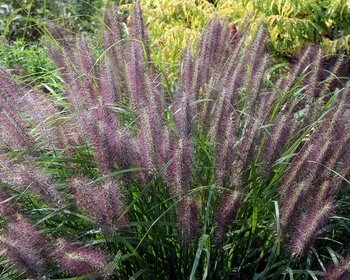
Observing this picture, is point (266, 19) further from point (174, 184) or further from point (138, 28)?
point (174, 184)

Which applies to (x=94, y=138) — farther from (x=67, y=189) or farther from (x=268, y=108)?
(x=268, y=108)

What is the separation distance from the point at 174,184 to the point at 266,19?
367 cm

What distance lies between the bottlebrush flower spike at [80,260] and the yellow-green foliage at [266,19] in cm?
365

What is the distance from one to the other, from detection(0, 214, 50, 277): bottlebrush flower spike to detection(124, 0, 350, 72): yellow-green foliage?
3.60m

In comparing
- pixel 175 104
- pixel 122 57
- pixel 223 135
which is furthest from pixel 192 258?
pixel 122 57

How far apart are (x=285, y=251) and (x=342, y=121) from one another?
617 mm

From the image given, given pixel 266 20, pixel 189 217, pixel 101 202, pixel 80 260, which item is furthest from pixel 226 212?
pixel 266 20

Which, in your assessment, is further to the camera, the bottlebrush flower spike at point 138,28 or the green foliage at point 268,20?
the green foliage at point 268,20

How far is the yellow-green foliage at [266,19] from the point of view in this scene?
19.9 ft

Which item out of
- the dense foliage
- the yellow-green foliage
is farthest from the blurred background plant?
the dense foliage

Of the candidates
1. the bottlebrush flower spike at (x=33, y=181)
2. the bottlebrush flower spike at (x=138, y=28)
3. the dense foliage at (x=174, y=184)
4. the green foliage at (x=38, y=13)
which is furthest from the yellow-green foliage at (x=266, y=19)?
the bottlebrush flower spike at (x=33, y=181)

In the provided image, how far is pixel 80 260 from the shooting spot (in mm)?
2357

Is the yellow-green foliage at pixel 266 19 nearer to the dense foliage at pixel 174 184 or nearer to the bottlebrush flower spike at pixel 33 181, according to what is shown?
the dense foliage at pixel 174 184

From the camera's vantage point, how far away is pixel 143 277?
293 centimetres
